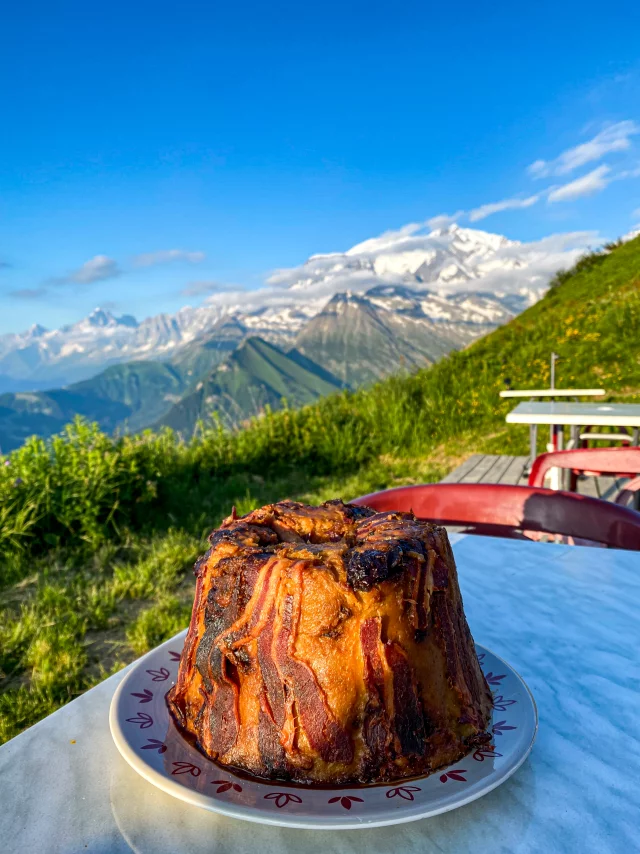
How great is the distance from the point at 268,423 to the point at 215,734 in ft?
30.5

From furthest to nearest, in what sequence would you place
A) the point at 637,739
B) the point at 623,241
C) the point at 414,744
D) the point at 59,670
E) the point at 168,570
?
the point at 623,241 → the point at 168,570 → the point at 59,670 → the point at 637,739 → the point at 414,744

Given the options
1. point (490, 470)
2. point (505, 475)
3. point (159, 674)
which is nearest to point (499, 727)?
point (159, 674)

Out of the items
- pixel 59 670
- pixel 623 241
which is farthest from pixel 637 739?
pixel 623 241

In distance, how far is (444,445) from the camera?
1033cm

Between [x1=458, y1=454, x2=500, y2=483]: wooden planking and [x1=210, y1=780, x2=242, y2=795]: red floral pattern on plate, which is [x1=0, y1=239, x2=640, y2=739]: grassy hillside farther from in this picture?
[x1=210, y1=780, x2=242, y2=795]: red floral pattern on plate

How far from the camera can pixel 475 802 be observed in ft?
2.63

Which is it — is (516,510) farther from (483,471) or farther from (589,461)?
(483,471)

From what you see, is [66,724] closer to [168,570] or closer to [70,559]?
[168,570]

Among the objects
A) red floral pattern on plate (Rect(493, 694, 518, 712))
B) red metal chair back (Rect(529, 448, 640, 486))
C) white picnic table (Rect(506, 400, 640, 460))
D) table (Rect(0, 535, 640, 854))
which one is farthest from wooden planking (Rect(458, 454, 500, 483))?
red floral pattern on plate (Rect(493, 694, 518, 712))

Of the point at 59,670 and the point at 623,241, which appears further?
the point at 623,241

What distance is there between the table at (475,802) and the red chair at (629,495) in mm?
1706

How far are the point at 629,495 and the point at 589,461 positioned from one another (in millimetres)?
962

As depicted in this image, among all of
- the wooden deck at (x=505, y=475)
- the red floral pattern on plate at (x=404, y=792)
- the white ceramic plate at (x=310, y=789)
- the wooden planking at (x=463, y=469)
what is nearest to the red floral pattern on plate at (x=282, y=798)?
the white ceramic plate at (x=310, y=789)

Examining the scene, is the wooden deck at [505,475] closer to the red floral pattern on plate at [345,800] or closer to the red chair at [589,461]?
the red chair at [589,461]
